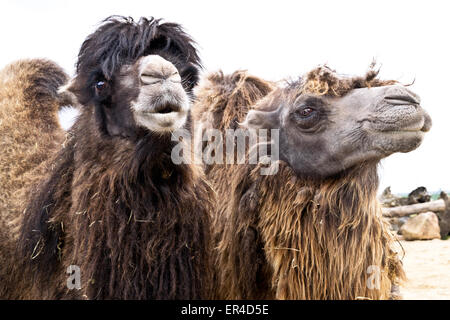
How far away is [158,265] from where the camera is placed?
3355 millimetres

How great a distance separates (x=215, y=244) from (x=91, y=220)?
1049 mm

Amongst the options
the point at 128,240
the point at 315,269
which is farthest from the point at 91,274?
the point at 315,269

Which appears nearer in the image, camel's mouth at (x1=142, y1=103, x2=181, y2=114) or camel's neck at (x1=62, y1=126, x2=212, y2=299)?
camel's mouth at (x1=142, y1=103, x2=181, y2=114)

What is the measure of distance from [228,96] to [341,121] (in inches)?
58.4

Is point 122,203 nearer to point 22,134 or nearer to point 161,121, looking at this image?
point 161,121

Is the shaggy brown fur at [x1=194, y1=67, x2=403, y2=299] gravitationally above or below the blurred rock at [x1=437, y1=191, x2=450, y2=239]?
below

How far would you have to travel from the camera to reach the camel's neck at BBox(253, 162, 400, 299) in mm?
3439

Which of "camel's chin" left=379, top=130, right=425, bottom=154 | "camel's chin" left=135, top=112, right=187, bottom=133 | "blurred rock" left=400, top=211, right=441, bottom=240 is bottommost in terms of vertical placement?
"camel's chin" left=379, top=130, right=425, bottom=154

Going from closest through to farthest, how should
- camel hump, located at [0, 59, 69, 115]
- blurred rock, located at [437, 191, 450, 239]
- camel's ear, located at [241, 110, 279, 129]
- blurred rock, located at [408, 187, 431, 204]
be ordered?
1. camel's ear, located at [241, 110, 279, 129]
2. camel hump, located at [0, 59, 69, 115]
3. blurred rock, located at [437, 191, 450, 239]
4. blurred rock, located at [408, 187, 431, 204]

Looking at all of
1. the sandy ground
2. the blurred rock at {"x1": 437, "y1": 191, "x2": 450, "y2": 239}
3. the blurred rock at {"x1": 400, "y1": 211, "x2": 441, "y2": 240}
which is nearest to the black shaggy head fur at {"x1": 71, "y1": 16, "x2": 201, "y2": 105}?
the sandy ground

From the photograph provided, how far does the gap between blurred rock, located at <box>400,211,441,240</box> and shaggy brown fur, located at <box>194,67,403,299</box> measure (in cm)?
969
